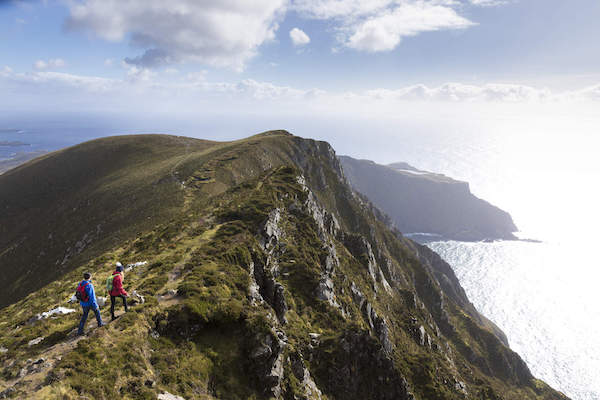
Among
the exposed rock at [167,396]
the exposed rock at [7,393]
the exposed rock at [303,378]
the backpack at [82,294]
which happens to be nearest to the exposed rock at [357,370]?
the exposed rock at [303,378]

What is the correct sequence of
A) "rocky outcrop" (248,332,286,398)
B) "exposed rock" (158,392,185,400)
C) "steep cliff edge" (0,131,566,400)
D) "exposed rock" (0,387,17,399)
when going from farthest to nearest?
1. "rocky outcrop" (248,332,286,398)
2. "steep cliff edge" (0,131,566,400)
3. "exposed rock" (158,392,185,400)
4. "exposed rock" (0,387,17,399)

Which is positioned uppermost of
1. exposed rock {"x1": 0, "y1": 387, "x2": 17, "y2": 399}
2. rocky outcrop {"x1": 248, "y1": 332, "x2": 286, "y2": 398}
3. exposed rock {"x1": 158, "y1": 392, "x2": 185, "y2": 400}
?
exposed rock {"x1": 0, "y1": 387, "x2": 17, "y2": 399}

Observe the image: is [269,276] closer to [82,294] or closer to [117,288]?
[117,288]

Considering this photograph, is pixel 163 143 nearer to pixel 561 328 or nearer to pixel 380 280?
pixel 380 280

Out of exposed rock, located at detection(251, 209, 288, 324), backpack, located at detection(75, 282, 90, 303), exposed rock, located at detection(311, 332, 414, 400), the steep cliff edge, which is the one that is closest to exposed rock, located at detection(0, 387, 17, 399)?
the steep cliff edge

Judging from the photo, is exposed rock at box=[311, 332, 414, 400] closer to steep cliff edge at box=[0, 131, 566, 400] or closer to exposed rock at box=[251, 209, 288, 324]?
steep cliff edge at box=[0, 131, 566, 400]

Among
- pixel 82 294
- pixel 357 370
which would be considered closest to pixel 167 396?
pixel 82 294

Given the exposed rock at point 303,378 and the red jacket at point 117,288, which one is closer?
the red jacket at point 117,288

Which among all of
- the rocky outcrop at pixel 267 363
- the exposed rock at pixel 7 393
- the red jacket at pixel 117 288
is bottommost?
the rocky outcrop at pixel 267 363

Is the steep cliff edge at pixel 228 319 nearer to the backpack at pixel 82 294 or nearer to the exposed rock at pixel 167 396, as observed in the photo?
the exposed rock at pixel 167 396

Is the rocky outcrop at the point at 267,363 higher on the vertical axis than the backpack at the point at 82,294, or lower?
lower

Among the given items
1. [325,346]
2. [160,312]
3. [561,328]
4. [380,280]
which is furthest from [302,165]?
[561,328]

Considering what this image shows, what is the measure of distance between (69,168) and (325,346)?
138411 millimetres

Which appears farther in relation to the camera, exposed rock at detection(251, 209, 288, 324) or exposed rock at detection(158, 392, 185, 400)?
exposed rock at detection(251, 209, 288, 324)
